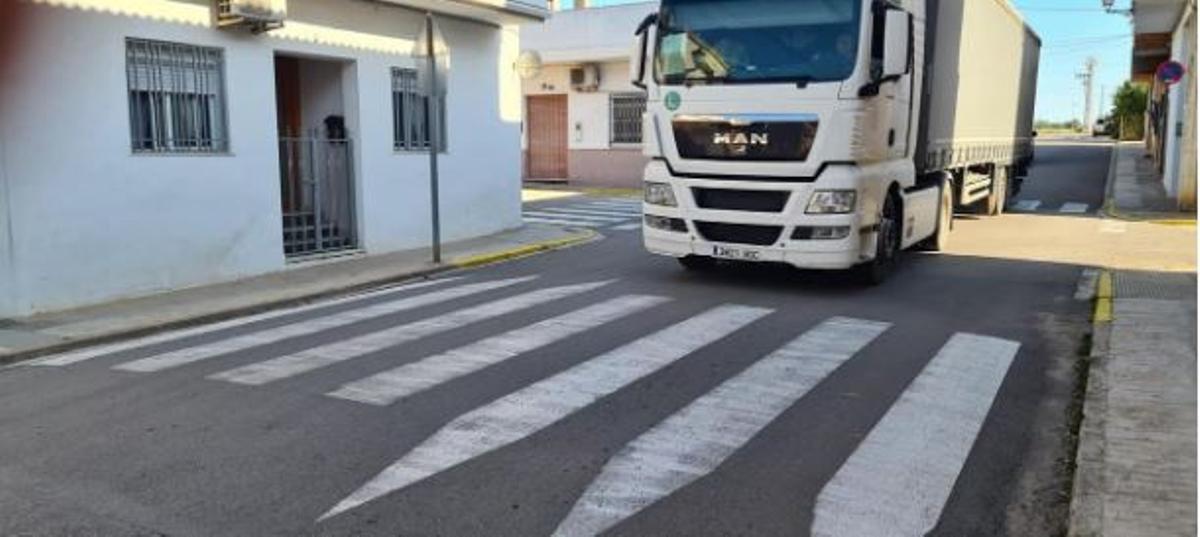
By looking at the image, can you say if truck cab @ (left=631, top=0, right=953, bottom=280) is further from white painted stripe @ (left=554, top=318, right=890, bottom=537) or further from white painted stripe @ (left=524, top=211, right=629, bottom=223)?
white painted stripe @ (left=524, top=211, right=629, bottom=223)

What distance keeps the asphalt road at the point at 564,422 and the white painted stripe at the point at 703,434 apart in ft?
0.06

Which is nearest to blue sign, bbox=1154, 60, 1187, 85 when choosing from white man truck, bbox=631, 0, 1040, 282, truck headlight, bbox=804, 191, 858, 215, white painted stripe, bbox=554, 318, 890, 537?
white man truck, bbox=631, 0, 1040, 282

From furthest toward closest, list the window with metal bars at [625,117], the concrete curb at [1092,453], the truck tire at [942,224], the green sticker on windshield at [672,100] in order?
the window with metal bars at [625,117] < the truck tire at [942,224] < the green sticker on windshield at [672,100] < the concrete curb at [1092,453]

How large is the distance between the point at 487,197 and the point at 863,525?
40.9 feet

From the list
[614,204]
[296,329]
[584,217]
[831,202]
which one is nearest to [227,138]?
A: [296,329]

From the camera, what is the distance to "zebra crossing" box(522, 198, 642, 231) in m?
18.2

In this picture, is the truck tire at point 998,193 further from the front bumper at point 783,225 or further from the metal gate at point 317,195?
the metal gate at point 317,195

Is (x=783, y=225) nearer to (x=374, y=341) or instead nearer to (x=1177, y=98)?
(x=374, y=341)

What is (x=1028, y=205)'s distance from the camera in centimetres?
2183

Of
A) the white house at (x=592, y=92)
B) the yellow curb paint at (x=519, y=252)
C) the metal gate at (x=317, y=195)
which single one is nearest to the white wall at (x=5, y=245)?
the metal gate at (x=317, y=195)

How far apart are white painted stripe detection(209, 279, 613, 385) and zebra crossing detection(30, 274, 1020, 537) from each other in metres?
0.02

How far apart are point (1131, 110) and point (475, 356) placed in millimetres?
58035

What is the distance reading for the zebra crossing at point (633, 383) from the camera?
465 centimetres

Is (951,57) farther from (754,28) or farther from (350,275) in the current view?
(350,275)
